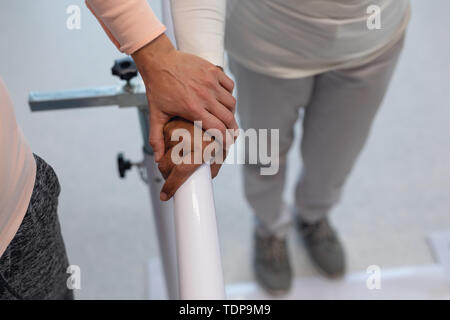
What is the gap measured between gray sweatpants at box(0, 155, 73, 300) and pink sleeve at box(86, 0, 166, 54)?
149mm

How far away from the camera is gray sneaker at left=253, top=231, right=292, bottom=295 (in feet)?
3.66

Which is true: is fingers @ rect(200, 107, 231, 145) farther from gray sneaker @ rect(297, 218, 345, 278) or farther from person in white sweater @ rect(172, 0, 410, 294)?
gray sneaker @ rect(297, 218, 345, 278)

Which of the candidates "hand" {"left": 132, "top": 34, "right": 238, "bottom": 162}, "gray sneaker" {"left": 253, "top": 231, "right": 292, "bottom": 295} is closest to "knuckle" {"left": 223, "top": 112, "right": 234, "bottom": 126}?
"hand" {"left": 132, "top": 34, "right": 238, "bottom": 162}

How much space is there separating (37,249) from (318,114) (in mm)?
488

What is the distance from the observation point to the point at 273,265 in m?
1.13

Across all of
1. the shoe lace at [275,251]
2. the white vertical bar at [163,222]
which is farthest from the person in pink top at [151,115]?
the shoe lace at [275,251]

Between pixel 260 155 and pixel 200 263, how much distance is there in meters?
0.52

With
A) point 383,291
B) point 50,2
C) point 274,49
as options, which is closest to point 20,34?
point 50,2

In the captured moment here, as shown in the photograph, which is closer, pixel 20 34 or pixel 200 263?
pixel 200 263

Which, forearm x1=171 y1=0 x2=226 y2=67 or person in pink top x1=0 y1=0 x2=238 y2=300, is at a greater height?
forearm x1=171 y1=0 x2=226 y2=67

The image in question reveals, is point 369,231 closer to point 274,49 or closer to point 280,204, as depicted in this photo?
point 280,204

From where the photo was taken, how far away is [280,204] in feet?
3.43

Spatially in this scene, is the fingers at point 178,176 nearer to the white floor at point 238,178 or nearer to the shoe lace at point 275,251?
the white floor at point 238,178

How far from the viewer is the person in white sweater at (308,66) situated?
601 millimetres
